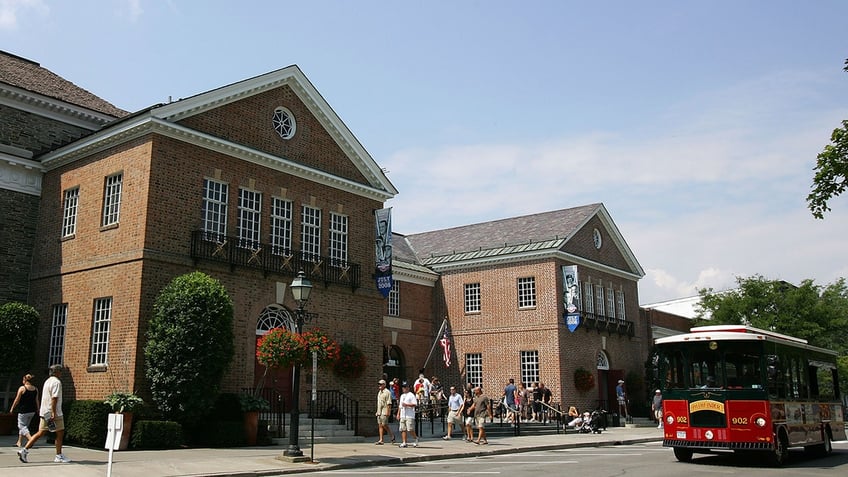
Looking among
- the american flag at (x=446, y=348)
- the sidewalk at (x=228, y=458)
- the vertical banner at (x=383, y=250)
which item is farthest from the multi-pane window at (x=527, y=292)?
the sidewalk at (x=228, y=458)

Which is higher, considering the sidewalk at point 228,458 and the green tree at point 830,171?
the green tree at point 830,171

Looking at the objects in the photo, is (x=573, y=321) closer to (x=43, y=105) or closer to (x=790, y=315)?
(x=790, y=315)

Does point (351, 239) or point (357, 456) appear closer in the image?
point (357, 456)

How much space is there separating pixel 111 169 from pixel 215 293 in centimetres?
525

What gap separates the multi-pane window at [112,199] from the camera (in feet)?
66.3

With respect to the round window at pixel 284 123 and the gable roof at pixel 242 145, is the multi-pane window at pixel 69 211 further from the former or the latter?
the round window at pixel 284 123

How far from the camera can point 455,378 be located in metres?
36.7

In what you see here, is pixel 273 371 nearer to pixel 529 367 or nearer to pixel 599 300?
pixel 529 367

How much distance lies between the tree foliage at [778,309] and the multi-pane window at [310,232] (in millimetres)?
31592

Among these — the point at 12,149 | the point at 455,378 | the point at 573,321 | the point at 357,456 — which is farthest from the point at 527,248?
the point at 12,149

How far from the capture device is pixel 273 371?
21.9 m

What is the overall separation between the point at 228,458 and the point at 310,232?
9.23 metres

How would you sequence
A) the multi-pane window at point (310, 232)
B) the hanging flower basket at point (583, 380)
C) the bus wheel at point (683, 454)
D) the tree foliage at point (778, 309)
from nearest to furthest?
the bus wheel at point (683, 454) → the multi-pane window at point (310, 232) → the hanging flower basket at point (583, 380) → the tree foliage at point (778, 309)

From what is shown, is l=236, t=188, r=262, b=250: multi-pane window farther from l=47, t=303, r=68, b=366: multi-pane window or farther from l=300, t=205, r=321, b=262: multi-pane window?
l=47, t=303, r=68, b=366: multi-pane window
